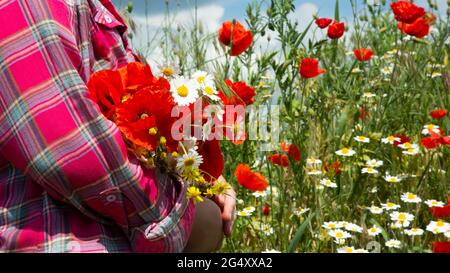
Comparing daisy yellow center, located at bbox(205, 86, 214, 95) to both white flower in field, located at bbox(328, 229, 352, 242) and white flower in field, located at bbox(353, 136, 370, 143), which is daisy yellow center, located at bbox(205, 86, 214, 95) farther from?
white flower in field, located at bbox(353, 136, 370, 143)

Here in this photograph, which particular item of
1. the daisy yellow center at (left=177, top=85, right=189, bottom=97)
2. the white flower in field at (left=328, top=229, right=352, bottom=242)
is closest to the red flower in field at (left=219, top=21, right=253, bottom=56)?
the white flower in field at (left=328, top=229, right=352, bottom=242)

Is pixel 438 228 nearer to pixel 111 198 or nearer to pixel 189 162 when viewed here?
pixel 189 162

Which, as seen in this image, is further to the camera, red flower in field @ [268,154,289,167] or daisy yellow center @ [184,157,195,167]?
red flower in field @ [268,154,289,167]

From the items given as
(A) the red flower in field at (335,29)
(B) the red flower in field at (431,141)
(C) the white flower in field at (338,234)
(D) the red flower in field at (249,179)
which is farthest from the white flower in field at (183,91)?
(A) the red flower in field at (335,29)

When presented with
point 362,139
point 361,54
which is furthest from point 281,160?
point 361,54

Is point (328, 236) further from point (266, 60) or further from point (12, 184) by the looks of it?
point (12, 184)

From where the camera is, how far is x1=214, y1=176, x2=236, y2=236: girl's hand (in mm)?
1649

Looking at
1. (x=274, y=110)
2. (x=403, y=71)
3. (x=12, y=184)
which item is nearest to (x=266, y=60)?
(x=274, y=110)

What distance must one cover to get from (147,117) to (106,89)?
91 mm

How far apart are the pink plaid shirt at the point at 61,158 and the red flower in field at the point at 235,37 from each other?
1074mm

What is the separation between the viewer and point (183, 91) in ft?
4.48

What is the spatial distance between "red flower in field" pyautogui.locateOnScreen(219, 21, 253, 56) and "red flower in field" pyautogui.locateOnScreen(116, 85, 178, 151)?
41.4 inches

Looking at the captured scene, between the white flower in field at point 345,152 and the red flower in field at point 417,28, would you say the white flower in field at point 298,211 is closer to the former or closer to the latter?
the white flower in field at point 345,152

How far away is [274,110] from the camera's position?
2.57 metres
